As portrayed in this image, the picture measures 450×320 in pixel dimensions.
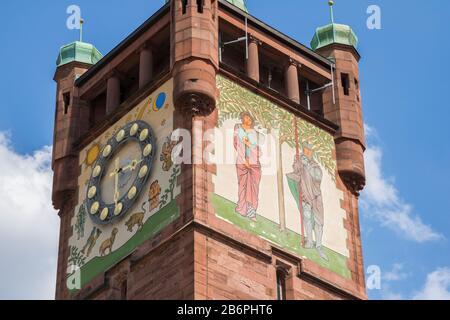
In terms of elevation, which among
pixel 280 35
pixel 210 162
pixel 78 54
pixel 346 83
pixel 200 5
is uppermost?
pixel 78 54

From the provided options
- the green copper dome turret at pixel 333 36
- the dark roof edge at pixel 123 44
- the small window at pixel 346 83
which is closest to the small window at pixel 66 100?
the dark roof edge at pixel 123 44

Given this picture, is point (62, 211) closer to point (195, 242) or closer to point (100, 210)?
point (100, 210)

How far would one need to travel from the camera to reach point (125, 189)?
41875 mm

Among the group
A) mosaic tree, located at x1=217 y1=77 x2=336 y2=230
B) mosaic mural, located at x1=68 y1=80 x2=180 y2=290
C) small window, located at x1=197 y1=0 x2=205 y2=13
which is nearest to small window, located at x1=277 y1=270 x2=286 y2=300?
mosaic tree, located at x1=217 y1=77 x2=336 y2=230

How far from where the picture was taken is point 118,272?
40.4 meters

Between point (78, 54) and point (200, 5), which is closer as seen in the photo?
point (200, 5)

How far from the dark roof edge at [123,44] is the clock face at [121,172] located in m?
2.55

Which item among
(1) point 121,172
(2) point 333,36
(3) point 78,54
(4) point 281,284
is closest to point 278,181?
(4) point 281,284

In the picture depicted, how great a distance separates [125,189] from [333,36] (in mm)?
7537

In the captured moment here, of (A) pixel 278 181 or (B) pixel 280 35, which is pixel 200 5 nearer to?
(B) pixel 280 35

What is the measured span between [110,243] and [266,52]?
647cm

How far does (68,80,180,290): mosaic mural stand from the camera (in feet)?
133
